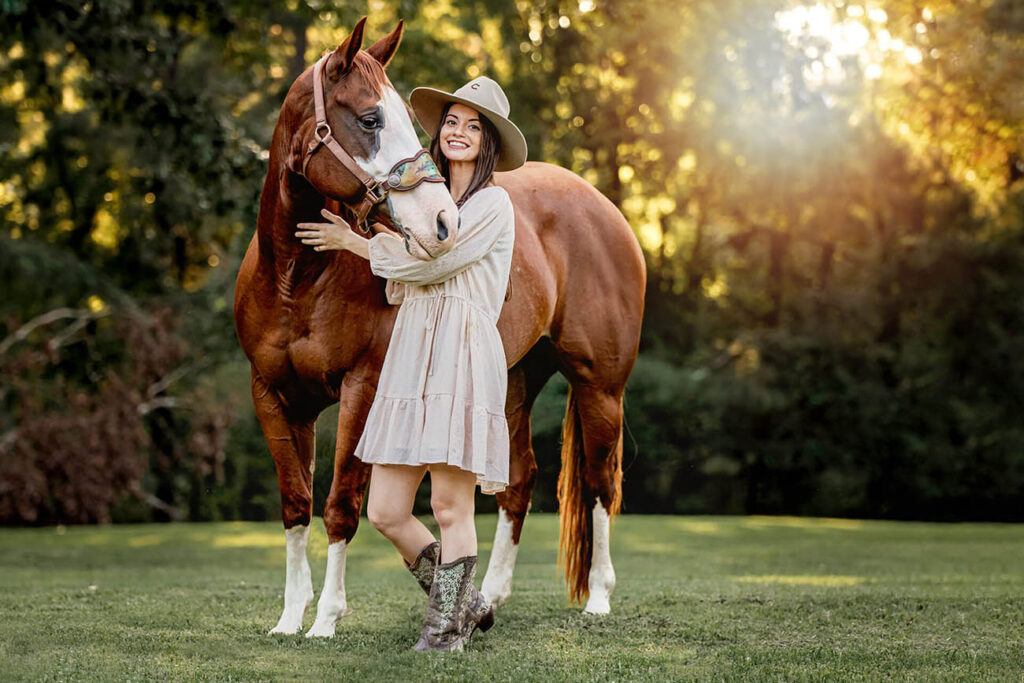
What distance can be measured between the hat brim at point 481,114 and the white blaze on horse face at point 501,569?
1.89 metres

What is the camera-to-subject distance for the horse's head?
12.0ft

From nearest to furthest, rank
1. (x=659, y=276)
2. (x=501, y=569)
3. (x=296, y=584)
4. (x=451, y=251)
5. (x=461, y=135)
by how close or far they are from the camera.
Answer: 1. (x=451, y=251)
2. (x=461, y=135)
3. (x=296, y=584)
4. (x=501, y=569)
5. (x=659, y=276)

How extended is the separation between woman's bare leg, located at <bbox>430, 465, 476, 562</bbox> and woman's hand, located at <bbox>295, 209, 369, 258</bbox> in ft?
2.72

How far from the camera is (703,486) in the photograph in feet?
55.3

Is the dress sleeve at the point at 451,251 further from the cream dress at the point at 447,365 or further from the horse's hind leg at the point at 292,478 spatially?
the horse's hind leg at the point at 292,478

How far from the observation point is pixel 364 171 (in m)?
3.81

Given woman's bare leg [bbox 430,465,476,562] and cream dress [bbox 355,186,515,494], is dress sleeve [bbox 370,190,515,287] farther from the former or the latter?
woman's bare leg [bbox 430,465,476,562]

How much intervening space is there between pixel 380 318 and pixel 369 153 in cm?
76

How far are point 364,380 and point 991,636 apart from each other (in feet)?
8.81

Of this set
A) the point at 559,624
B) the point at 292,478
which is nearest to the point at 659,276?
the point at 559,624

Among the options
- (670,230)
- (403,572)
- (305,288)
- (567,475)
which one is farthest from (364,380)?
(670,230)

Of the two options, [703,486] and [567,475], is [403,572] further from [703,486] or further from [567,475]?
[703,486]

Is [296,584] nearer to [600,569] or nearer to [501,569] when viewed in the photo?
[501,569]

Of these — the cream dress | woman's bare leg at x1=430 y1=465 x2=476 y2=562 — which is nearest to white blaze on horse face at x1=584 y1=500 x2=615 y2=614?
woman's bare leg at x1=430 y1=465 x2=476 y2=562
